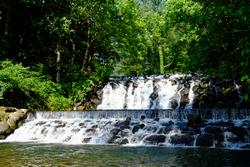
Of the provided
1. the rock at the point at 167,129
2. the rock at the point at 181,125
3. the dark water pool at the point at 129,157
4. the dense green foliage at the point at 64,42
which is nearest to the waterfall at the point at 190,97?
the dense green foliage at the point at 64,42

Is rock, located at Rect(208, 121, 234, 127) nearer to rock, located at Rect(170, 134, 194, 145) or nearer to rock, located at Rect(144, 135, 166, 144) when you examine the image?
rock, located at Rect(170, 134, 194, 145)

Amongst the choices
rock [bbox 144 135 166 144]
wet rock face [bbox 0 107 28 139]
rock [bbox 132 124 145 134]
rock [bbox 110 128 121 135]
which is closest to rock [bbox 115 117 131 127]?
rock [bbox 110 128 121 135]

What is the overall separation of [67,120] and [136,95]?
356 inches

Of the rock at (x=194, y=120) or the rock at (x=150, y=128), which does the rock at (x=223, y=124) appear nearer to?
the rock at (x=194, y=120)

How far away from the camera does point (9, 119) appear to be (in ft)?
71.5

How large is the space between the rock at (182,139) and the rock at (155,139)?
15.9 inches

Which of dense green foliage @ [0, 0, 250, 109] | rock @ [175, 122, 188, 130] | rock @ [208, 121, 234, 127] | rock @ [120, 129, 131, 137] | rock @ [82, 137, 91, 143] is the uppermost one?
dense green foliage @ [0, 0, 250, 109]

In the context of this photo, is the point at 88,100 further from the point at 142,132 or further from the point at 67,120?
the point at 142,132

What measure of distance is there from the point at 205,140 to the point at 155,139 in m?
2.21

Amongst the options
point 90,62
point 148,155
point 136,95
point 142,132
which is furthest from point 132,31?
point 148,155

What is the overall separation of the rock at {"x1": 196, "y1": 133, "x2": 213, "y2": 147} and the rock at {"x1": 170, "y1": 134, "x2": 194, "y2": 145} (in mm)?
302

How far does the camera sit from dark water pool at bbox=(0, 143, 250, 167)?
11.4 m

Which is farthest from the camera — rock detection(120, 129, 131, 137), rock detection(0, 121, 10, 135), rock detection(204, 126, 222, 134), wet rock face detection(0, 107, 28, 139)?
wet rock face detection(0, 107, 28, 139)

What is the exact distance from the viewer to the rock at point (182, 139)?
16609 millimetres
